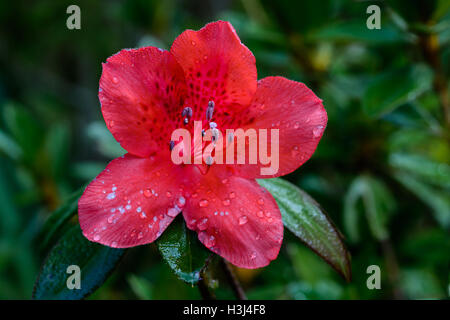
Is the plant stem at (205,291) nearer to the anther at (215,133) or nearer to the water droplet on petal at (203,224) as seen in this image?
the water droplet on petal at (203,224)

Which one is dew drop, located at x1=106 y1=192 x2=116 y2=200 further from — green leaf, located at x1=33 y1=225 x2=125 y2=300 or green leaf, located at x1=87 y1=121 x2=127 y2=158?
green leaf, located at x1=87 y1=121 x2=127 y2=158

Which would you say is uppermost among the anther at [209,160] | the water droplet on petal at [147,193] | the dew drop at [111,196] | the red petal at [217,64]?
the red petal at [217,64]

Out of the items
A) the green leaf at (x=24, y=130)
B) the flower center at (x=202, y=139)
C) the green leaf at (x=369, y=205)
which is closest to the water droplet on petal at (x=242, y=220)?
the flower center at (x=202, y=139)

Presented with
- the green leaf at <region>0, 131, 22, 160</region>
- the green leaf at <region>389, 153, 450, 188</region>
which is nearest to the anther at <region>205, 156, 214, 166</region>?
the green leaf at <region>389, 153, 450, 188</region>

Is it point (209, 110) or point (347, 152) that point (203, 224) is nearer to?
point (209, 110)

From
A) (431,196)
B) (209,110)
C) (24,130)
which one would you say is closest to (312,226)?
(209,110)

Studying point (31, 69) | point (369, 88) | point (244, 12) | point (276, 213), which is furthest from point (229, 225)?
point (31, 69)
